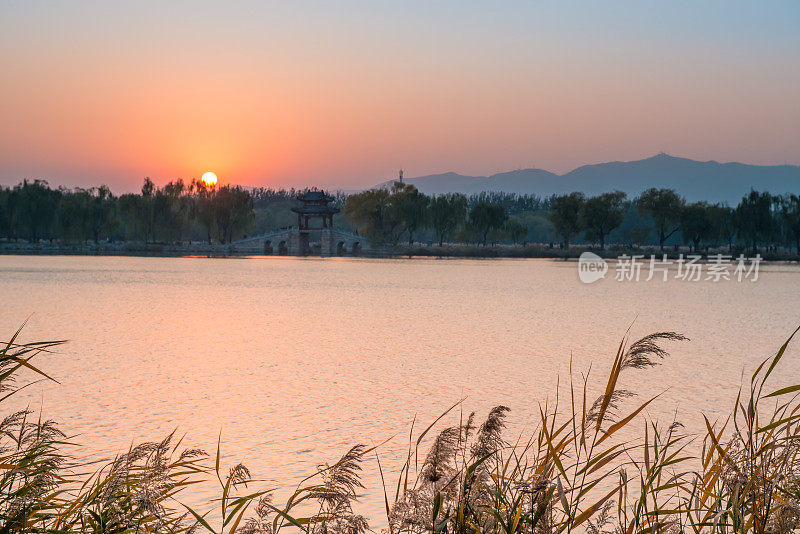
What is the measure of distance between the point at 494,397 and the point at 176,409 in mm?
4058

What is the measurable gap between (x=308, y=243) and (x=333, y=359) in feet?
264

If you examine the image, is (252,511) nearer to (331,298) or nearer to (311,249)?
(331,298)

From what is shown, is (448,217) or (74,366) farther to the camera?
(448,217)

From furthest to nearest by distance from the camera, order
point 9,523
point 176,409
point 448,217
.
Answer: point 448,217, point 176,409, point 9,523

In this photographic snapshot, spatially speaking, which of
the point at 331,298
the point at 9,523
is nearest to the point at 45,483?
the point at 9,523

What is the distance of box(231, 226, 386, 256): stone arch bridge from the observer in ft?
291

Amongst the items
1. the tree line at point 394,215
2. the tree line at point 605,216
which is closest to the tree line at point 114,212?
the tree line at point 394,215

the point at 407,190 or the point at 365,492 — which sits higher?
the point at 407,190

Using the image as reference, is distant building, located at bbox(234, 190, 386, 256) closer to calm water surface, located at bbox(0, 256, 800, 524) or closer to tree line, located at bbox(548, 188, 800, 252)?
tree line, located at bbox(548, 188, 800, 252)

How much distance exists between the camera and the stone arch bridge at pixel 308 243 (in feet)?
291

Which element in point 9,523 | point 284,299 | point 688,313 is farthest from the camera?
point 284,299

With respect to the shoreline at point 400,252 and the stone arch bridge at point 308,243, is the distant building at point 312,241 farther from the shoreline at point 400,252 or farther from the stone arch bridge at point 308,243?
the shoreline at point 400,252

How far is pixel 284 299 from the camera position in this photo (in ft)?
90.5

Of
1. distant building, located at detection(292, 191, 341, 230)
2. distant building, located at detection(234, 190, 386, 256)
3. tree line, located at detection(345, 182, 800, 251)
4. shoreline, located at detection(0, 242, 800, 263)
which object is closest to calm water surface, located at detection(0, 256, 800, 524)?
tree line, located at detection(345, 182, 800, 251)
